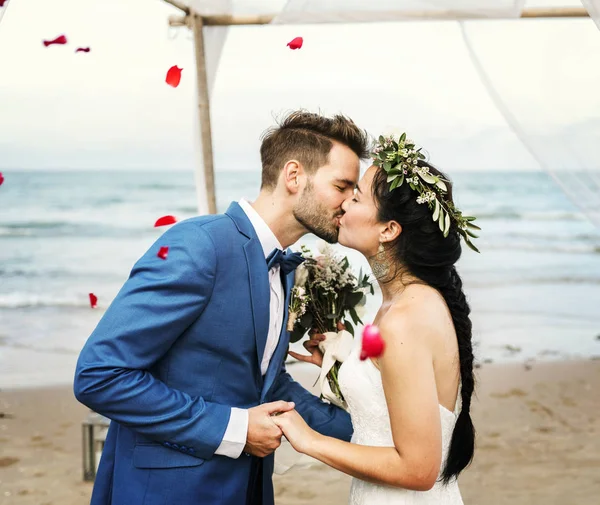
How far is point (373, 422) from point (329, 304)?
67 centimetres

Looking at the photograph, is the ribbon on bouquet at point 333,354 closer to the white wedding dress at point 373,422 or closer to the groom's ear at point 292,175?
the white wedding dress at point 373,422

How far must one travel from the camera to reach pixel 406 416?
2.12 meters

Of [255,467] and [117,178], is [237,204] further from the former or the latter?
[117,178]

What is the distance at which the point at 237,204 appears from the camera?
254cm

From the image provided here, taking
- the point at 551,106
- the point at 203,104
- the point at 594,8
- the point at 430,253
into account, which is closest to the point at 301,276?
the point at 430,253

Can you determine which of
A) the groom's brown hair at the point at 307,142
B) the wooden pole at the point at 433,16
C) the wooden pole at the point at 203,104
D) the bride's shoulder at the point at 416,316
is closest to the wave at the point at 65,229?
the wooden pole at the point at 203,104

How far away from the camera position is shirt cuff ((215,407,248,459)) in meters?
2.26

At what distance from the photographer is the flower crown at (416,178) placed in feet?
7.74

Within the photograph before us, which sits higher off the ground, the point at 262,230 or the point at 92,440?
the point at 262,230

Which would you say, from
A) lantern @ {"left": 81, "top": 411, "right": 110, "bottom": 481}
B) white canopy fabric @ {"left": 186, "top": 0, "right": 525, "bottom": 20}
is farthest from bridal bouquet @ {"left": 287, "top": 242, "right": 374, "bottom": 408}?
lantern @ {"left": 81, "top": 411, "right": 110, "bottom": 481}

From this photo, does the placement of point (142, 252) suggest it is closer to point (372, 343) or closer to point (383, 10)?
point (383, 10)

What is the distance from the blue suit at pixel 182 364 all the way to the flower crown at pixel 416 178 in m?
0.49

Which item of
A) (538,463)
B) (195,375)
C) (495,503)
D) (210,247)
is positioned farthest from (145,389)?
(538,463)

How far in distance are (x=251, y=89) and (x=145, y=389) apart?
2058 cm
